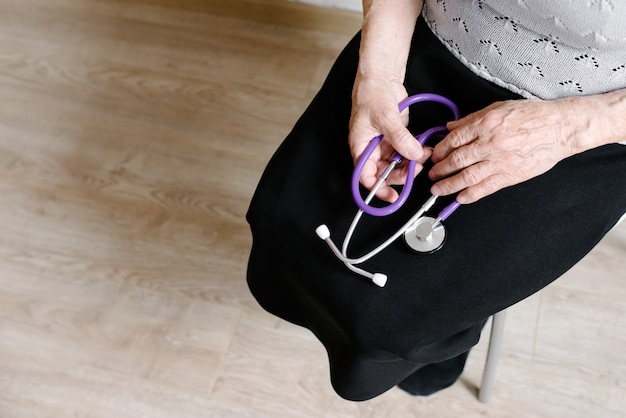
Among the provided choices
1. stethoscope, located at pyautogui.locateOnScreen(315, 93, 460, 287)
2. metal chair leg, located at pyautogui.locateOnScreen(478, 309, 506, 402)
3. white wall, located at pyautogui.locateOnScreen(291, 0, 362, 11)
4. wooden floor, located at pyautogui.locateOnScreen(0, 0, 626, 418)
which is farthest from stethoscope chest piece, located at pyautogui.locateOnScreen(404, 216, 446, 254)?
white wall, located at pyautogui.locateOnScreen(291, 0, 362, 11)

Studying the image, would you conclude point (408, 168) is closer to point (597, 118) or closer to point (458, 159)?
point (458, 159)

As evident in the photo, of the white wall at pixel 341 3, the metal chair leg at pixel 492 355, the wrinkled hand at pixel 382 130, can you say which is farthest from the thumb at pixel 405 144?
the white wall at pixel 341 3

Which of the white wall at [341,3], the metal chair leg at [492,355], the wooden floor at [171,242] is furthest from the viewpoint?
the white wall at [341,3]

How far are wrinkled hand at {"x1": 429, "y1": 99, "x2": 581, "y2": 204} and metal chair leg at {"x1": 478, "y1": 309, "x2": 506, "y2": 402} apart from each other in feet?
1.15

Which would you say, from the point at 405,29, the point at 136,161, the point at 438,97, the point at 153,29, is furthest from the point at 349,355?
the point at 153,29

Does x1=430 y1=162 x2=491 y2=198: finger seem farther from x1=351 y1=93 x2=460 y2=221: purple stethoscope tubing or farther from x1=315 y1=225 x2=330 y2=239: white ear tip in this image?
x1=315 y1=225 x2=330 y2=239: white ear tip

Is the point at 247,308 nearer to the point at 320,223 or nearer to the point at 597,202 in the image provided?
the point at 320,223

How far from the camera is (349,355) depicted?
0.92 meters

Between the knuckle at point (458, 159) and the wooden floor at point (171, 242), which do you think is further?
the wooden floor at point (171, 242)

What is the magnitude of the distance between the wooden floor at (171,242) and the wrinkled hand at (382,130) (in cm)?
62

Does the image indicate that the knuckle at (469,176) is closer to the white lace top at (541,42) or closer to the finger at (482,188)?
the finger at (482,188)

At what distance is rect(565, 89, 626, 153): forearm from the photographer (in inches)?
34.3

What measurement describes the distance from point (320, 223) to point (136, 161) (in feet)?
3.00

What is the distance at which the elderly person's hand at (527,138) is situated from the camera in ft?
2.86
